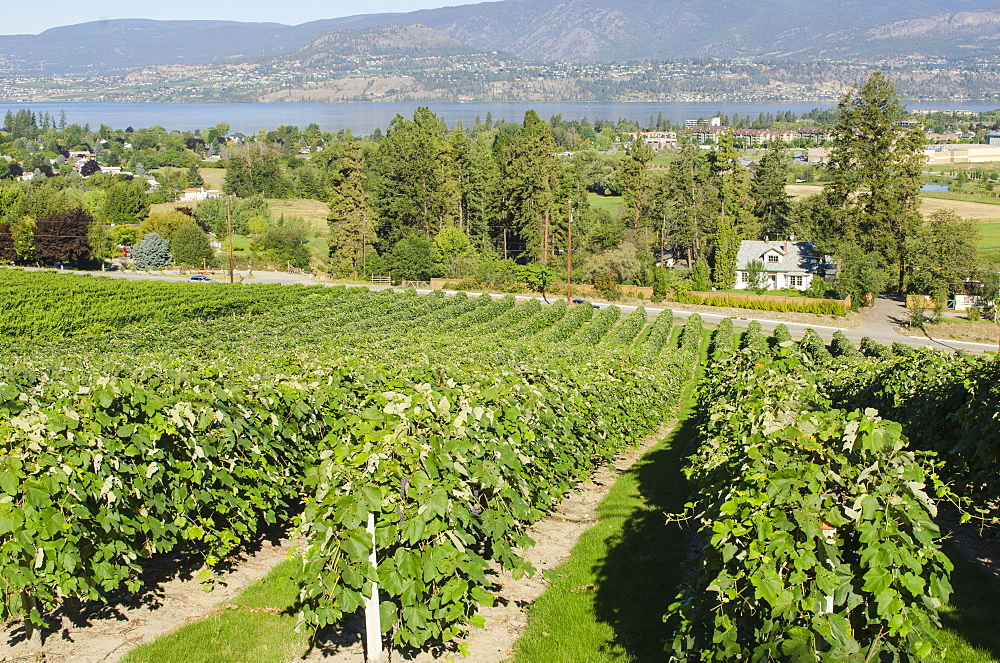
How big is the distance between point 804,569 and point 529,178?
6469 cm

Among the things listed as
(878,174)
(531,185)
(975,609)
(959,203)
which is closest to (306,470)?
(975,609)

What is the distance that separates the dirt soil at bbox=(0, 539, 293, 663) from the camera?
7469 mm

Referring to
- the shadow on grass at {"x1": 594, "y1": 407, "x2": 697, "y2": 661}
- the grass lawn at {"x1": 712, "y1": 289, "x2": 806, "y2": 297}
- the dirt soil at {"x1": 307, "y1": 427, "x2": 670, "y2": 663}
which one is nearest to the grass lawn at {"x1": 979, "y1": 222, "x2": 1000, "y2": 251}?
the grass lawn at {"x1": 712, "y1": 289, "x2": 806, "y2": 297}

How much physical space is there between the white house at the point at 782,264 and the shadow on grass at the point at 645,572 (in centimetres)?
5610

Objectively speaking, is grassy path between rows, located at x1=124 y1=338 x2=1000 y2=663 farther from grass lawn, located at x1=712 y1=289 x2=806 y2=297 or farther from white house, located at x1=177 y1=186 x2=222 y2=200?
white house, located at x1=177 y1=186 x2=222 y2=200

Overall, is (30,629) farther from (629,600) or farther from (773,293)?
(773,293)

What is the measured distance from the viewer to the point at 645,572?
946cm

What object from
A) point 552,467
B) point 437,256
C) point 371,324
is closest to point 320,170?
point 437,256

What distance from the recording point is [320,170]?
4845 inches

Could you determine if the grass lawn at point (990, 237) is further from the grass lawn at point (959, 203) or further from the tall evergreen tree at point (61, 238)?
the tall evergreen tree at point (61, 238)

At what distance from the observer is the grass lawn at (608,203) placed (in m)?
102

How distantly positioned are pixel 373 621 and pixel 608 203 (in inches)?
4224

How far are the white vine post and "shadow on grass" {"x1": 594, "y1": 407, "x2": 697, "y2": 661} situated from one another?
7.08 feet

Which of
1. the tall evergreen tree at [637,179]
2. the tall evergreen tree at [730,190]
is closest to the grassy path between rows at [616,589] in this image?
the tall evergreen tree at [730,190]
